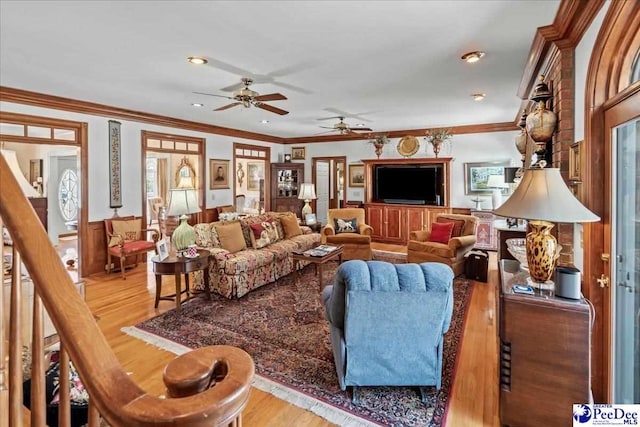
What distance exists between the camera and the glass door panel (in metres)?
1.88

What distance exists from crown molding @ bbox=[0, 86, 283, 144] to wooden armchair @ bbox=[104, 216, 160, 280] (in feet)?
5.48

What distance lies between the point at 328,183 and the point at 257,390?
718cm

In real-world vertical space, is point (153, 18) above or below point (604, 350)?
above

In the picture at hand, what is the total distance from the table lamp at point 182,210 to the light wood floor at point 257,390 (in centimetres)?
78

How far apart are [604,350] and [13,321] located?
9.28 feet

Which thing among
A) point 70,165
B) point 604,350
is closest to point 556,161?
point 604,350

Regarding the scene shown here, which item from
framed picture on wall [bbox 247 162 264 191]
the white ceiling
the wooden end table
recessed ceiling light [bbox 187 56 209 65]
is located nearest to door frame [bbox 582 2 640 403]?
the white ceiling

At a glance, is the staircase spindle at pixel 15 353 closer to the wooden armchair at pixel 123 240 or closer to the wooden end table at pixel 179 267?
the wooden end table at pixel 179 267

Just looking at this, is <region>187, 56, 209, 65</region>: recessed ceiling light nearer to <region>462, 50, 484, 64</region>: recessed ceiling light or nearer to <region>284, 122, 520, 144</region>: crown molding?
<region>462, 50, 484, 64</region>: recessed ceiling light

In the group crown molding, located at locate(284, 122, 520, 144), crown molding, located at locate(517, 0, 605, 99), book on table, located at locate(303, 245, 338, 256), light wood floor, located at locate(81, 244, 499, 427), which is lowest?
light wood floor, located at locate(81, 244, 499, 427)

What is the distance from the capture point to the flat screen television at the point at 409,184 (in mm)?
7383

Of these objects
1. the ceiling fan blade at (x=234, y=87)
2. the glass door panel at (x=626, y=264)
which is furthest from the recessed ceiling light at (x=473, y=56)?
the ceiling fan blade at (x=234, y=87)

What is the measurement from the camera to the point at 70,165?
840cm

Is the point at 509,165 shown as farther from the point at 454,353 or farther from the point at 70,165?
the point at 70,165
